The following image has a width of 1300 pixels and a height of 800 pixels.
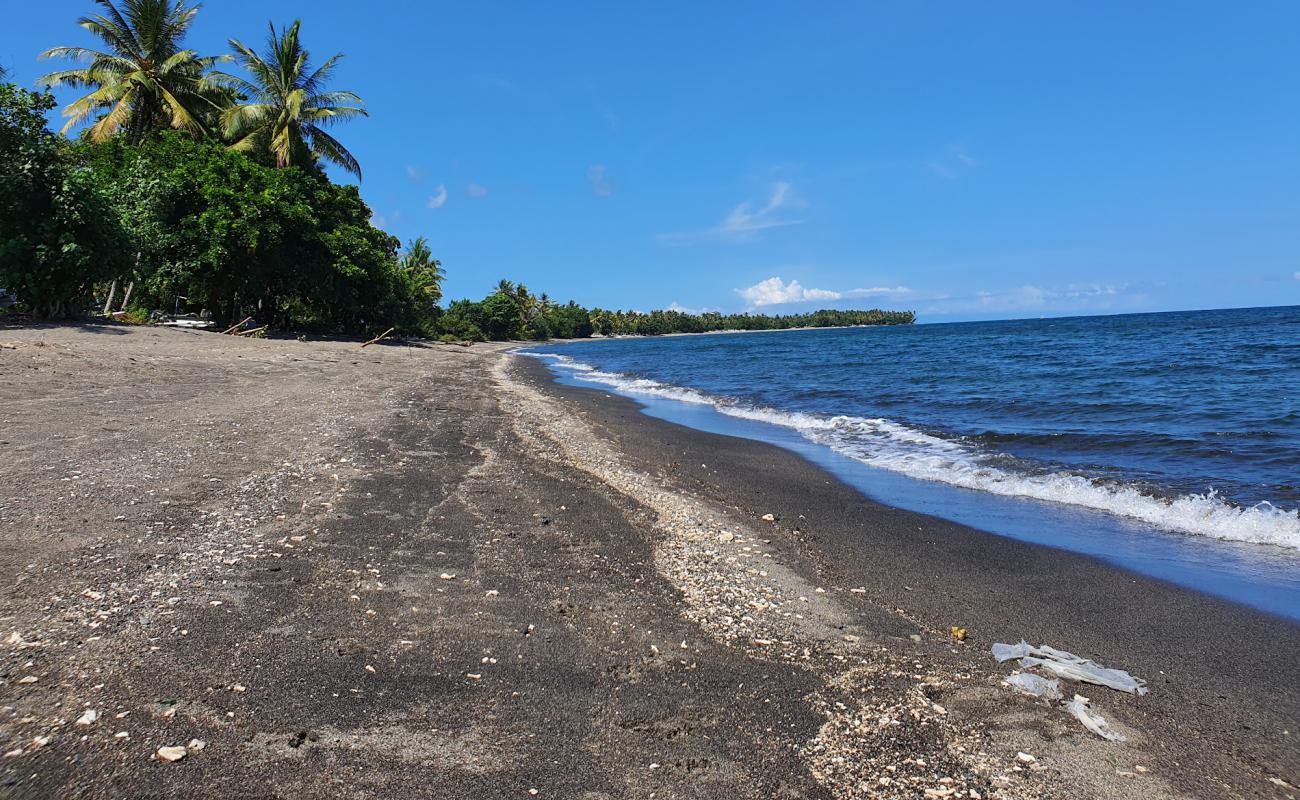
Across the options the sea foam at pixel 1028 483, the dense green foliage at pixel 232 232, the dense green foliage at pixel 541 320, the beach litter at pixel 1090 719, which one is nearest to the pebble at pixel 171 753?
the beach litter at pixel 1090 719

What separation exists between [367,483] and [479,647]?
424 centimetres

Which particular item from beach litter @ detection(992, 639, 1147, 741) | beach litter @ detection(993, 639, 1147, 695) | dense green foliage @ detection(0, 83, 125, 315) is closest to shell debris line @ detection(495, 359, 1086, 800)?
beach litter @ detection(992, 639, 1147, 741)

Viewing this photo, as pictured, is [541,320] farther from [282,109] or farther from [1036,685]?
[1036,685]

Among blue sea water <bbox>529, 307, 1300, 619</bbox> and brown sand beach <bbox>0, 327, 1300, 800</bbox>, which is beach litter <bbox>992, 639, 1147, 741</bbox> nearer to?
brown sand beach <bbox>0, 327, 1300, 800</bbox>

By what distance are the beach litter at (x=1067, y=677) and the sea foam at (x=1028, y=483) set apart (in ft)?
15.4

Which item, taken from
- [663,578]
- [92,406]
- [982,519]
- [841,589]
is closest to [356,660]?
[663,578]

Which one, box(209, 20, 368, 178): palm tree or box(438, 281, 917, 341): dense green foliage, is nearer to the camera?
box(209, 20, 368, 178): palm tree

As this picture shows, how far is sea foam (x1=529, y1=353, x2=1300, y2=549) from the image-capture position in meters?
7.59

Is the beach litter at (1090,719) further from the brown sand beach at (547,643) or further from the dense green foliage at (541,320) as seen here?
the dense green foliage at (541,320)

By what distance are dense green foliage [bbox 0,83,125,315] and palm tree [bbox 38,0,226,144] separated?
12066mm

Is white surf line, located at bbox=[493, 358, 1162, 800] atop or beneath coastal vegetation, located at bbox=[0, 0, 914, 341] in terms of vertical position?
beneath

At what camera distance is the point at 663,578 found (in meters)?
5.54

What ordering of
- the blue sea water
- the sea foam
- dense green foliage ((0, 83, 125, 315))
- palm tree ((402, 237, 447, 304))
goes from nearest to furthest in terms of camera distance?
1. the blue sea water
2. the sea foam
3. dense green foliage ((0, 83, 125, 315))
4. palm tree ((402, 237, 447, 304))

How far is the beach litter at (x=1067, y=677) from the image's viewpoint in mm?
3663
